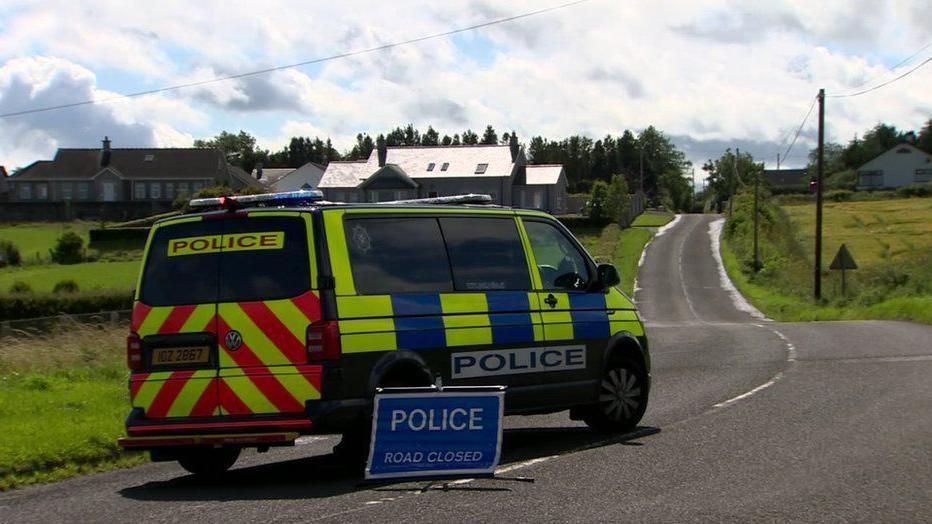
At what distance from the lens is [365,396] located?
785 centimetres

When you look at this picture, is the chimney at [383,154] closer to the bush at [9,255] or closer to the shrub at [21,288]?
the bush at [9,255]

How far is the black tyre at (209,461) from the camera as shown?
8766mm

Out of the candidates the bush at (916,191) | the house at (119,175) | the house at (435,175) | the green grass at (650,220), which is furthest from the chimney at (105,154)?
the bush at (916,191)

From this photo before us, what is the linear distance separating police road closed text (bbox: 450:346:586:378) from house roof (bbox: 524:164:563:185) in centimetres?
8678

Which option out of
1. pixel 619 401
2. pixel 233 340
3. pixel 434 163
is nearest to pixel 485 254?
pixel 619 401

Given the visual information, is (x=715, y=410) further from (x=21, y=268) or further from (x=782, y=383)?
(x=21, y=268)

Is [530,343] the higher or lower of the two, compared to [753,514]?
higher

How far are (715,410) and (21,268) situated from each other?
209 feet

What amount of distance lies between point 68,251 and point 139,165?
37832mm

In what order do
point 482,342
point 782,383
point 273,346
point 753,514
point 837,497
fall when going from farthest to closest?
point 782,383 < point 482,342 < point 273,346 < point 837,497 < point 753,514

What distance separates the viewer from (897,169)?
145 metres

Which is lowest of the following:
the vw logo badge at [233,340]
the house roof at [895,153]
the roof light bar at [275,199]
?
the vw logo badge at [233,340]

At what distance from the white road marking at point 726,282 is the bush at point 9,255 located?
44484 mm

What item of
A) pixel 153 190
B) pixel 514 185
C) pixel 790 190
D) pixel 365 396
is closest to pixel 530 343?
pixel 365 396
